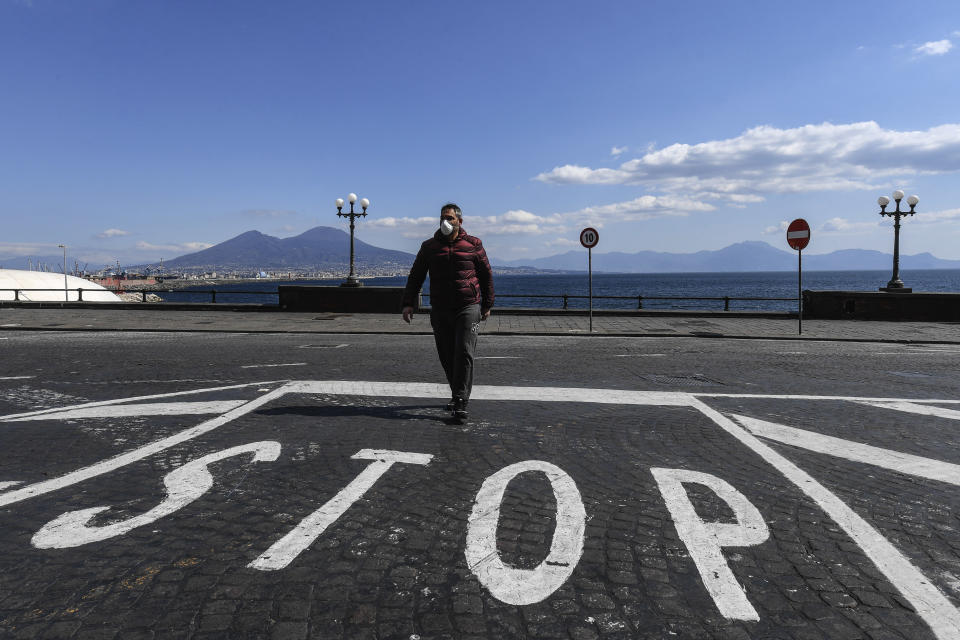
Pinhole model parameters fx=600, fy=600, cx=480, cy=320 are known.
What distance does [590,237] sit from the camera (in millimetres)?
16703

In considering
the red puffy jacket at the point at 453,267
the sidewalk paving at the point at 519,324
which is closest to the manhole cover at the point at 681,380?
the red puffy jacket at the point at 453,267

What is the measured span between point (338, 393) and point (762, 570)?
5.08 m

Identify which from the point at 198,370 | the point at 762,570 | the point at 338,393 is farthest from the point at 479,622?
the point at 198,370

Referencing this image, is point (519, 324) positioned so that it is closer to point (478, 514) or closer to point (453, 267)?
point (453, 267)

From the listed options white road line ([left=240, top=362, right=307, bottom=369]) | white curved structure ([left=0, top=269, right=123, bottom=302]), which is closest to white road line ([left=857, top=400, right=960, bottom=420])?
white road line ([left=240, top=362, right=307, bottom=369])

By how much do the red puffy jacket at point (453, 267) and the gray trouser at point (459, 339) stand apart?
81mm

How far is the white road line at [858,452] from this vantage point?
416 centimetres

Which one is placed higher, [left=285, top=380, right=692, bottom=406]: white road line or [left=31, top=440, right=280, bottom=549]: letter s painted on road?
[left=285, top=380, right=692, bottom=406]: white road line

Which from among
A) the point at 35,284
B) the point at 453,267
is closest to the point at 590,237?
the point at 453,267

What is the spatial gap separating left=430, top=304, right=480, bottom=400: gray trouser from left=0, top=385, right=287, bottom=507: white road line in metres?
2.07

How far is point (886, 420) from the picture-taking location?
5.71m

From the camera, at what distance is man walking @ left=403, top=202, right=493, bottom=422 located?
18.2 feet

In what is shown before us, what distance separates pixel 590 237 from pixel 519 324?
124 inches

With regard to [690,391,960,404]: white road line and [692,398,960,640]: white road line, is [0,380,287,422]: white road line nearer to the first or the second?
[690,391,960,404]: white road line
